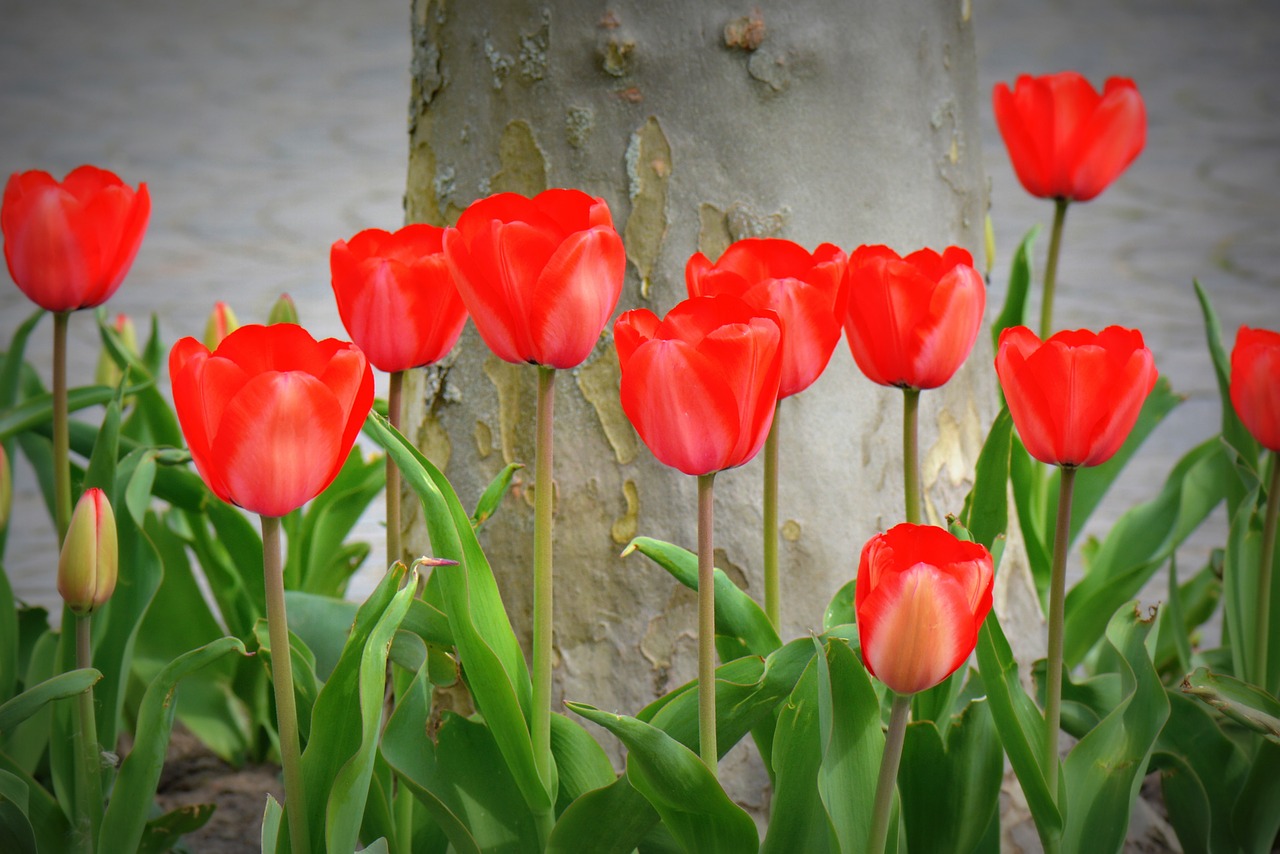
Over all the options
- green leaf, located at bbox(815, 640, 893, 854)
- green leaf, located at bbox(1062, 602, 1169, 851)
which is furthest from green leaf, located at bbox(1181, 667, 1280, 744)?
green leaf, located at bbox(815, 640, 893, 854)

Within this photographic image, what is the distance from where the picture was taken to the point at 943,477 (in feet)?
4.56

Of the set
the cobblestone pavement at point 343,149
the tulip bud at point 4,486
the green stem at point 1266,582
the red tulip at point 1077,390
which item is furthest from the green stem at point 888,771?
the cobblestone pavement at point 343,149

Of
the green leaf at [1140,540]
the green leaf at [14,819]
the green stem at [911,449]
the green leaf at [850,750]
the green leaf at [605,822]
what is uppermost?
the green stem at [911,449]

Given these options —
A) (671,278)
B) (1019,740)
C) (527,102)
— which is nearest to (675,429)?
(1019,740)

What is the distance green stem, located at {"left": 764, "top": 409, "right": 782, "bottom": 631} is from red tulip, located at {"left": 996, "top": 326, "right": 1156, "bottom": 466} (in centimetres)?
18

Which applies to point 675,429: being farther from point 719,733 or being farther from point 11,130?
point 11,130

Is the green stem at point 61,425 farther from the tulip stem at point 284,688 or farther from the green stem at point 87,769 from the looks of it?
the tulip stem at point 284,688

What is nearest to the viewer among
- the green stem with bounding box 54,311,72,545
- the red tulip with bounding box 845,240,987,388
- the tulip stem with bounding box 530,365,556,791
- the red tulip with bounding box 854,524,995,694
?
the red tulip with bounding box 854,524,995,694

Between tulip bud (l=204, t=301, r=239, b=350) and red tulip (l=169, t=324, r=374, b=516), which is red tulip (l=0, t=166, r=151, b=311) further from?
tulip bud (l=204, t=301, r=239, b=350)

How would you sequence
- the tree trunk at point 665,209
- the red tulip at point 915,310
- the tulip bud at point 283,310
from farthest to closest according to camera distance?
the tulip bud at point 283,310
the tree trunk at point 665,209
the red tulip at point 915,310

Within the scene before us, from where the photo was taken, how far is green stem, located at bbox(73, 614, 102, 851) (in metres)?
1.04

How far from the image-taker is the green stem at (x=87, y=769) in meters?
1.04

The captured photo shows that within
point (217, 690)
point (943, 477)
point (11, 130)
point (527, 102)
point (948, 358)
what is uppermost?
point (11, 130)

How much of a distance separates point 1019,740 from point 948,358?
29 centimetres
